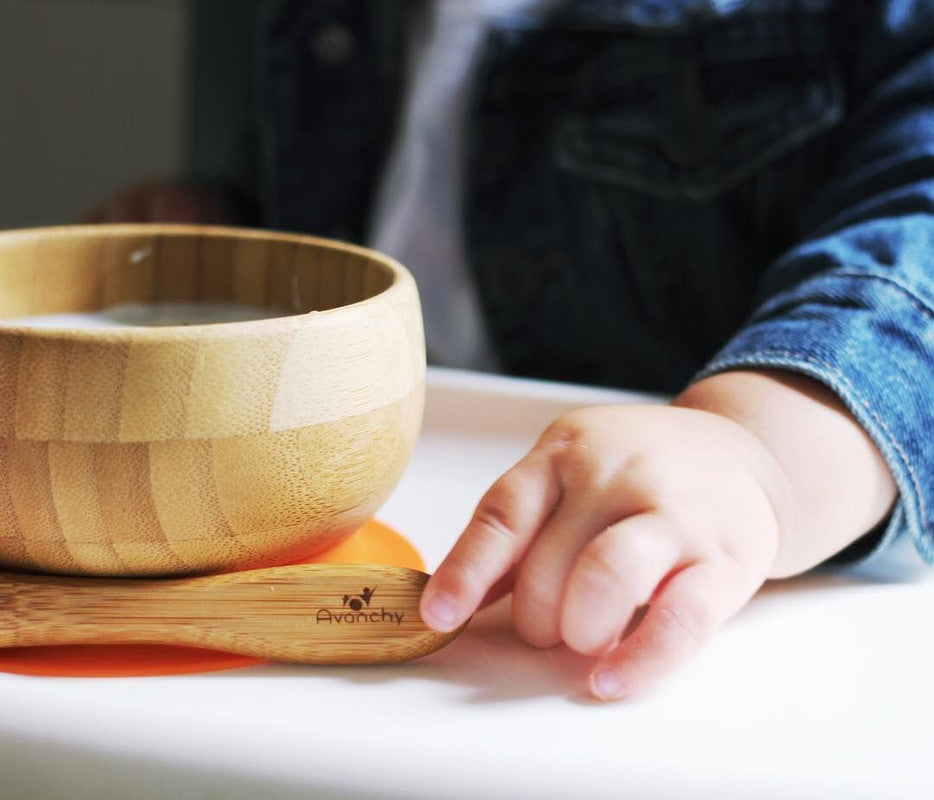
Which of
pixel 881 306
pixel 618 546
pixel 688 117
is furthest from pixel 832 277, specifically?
pixel 688 117

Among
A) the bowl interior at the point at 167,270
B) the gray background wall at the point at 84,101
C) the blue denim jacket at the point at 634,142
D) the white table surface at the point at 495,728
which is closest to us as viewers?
the white table surface at the point at 495,728

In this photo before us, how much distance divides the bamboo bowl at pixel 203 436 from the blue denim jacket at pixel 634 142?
0.35 meters

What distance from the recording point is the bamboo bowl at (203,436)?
24 cm

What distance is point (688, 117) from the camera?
69 cm

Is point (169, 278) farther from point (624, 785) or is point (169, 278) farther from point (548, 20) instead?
point (548, 20)

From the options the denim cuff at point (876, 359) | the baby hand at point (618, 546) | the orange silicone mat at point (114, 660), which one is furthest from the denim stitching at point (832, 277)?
the orange silicone mat at point (114, 660)

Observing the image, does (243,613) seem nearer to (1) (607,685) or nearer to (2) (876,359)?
(1) (607,685)

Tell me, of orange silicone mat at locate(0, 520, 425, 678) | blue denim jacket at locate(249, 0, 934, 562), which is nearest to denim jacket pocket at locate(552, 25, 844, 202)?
blue denim jacket at locate(249, 0, 934, 562)

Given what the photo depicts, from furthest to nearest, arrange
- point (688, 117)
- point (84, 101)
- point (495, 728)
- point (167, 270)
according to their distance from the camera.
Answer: point (84, 101)
point (688, 117)
point (167, 270)
point (495, 728)

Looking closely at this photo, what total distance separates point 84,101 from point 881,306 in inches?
39.8

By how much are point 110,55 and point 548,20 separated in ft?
2.08

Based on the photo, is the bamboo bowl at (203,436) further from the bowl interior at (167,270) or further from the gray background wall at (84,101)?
the gray background wall at (84,101)

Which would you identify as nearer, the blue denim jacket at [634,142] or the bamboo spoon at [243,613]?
the bamboo spoon at [243,613]

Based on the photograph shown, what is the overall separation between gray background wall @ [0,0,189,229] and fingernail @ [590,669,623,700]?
1022 mm
